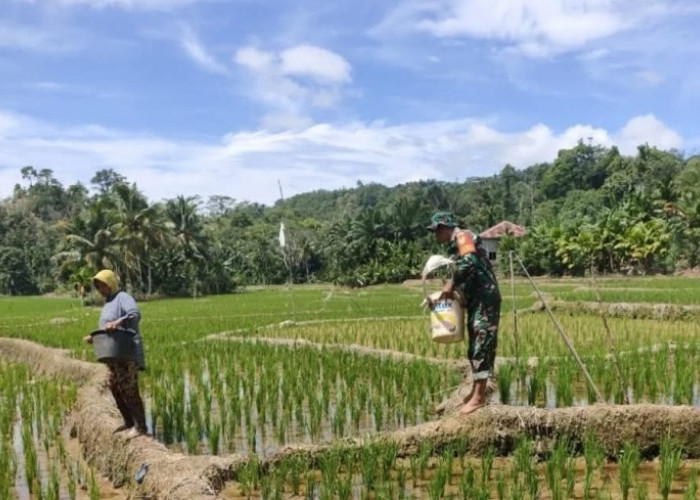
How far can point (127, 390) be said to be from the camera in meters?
5.01

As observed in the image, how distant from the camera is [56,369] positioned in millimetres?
9609

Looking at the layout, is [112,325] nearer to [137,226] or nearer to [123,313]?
[123,313]

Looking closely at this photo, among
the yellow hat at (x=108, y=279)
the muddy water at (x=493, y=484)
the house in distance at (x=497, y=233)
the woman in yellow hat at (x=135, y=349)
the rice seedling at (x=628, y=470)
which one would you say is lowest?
the muddy water at (x=493, y=484)

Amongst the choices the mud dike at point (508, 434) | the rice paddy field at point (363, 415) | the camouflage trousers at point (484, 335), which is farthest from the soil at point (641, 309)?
the camouflage trousers at point (484, 335)

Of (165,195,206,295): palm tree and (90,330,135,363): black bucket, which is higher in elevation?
(165,195,206,295): palm tree

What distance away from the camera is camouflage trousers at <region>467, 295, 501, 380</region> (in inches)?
182

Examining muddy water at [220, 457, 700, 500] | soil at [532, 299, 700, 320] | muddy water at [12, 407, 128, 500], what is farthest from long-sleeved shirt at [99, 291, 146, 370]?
soil at [532, 299, 700, 320]

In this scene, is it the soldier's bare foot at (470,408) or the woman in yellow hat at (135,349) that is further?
the woman in yellow hat at (135,349)

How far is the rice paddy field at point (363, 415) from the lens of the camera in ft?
12.6

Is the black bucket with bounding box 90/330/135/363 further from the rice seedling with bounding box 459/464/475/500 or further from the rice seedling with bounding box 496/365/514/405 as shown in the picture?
the rice seedling with bounding box 496/365/514/405

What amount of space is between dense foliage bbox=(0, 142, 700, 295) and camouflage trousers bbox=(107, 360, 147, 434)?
15.9m

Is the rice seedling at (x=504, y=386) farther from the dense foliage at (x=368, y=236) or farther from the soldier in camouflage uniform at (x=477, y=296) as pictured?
the dense foliage at (x=368, y=236)

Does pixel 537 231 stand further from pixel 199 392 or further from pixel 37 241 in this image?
pixel 37 241

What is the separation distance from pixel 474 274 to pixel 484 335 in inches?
14.9
